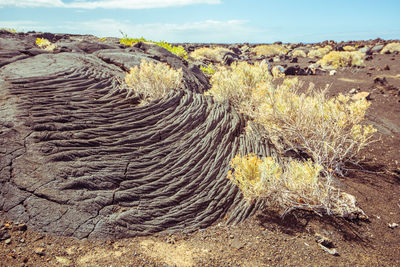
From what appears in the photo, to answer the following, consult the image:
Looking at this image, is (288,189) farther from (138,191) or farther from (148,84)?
(148,84)

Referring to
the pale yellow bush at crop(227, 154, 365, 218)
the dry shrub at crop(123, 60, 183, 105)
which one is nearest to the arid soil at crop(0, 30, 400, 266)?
the pale yellow bush at crop(227, 154, 365, 218)

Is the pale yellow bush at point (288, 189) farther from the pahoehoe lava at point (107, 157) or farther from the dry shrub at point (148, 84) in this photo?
the dry shrub at point (148, 84)

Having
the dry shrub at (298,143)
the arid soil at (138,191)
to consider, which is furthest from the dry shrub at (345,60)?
the arid soil at (138,191)

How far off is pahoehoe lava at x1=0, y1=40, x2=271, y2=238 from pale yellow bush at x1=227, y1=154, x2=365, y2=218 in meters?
0.30

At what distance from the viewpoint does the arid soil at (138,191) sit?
9.90 ft

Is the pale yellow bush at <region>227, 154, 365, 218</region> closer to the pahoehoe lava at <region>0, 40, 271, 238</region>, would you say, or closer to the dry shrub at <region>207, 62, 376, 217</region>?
the dry shrub at <region>207, 62, 376, 217</region>

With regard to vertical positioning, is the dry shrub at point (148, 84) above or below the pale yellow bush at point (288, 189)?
above

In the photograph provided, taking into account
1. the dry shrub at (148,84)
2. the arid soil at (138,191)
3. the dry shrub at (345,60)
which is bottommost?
the arid soil at (138,191)

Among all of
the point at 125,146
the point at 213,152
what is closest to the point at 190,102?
the point at 213,152

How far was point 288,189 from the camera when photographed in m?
3.89

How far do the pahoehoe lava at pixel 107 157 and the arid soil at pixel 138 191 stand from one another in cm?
2

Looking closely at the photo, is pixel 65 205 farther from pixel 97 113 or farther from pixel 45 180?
pixel 97 113

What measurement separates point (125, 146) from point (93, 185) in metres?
0.84

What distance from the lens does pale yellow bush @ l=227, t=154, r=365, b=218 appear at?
3680 millimetres
